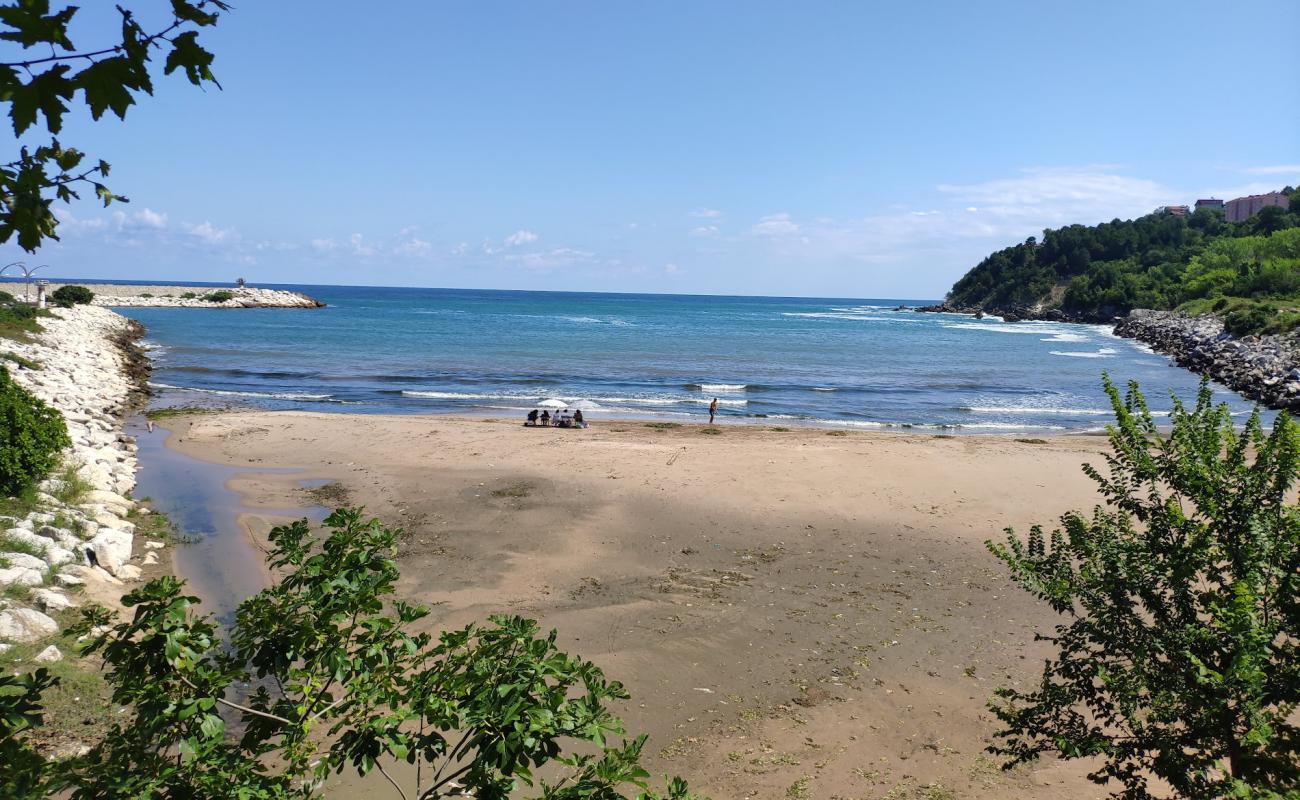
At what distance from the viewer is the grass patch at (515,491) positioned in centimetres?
1761

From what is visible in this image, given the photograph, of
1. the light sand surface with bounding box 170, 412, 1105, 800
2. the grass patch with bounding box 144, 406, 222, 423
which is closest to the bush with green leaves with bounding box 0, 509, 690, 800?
the light sand surface with bounding box 170, 412, 1105, 800

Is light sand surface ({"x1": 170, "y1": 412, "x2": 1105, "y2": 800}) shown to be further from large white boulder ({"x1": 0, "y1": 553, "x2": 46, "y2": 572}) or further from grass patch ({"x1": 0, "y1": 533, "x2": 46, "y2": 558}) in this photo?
grass patch ({"x1": 0, "y1": 533, "x2": 46, "y2": 558})

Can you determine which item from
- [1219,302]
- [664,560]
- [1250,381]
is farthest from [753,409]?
[1219,302]

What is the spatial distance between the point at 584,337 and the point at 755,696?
2599 inches

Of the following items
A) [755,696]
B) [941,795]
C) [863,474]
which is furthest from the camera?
[863,474]

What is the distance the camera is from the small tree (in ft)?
15.2

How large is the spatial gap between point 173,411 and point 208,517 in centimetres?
1494

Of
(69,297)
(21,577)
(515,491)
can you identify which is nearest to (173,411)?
(515,491)

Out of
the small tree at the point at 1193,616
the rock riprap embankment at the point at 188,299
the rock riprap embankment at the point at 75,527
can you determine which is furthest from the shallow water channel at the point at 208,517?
the rock riprap embankment at the point at 188,299

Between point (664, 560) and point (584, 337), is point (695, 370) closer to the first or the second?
point (584, 337)

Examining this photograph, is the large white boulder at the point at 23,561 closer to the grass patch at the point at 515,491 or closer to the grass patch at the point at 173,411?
the grass patch at the point at 515,491

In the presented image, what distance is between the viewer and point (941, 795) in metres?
7.58

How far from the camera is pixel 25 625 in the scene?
870 cm

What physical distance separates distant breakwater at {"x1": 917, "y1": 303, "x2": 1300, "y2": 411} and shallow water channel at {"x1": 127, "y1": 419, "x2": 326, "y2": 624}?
21682 millimetres
